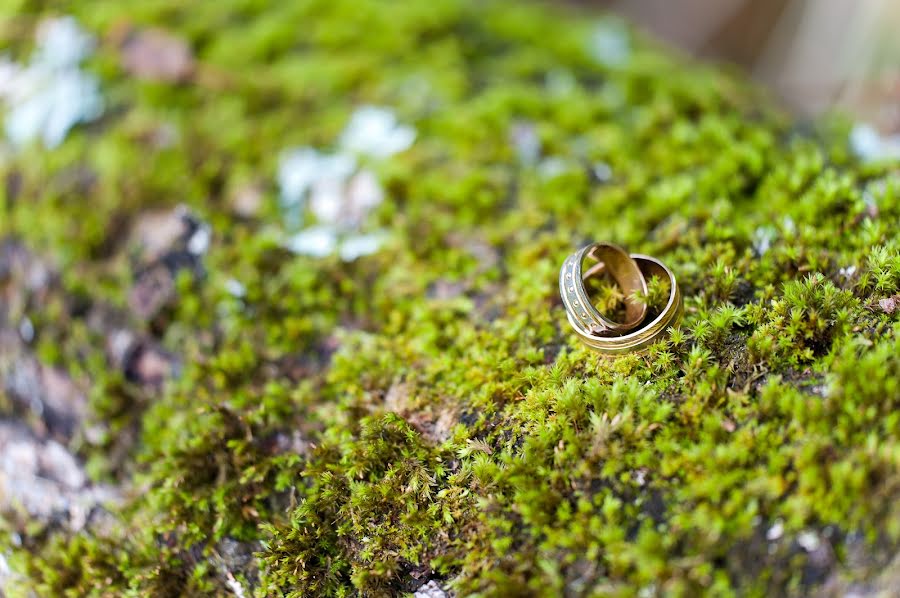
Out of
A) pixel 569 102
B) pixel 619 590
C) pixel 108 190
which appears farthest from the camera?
pixel 569 102

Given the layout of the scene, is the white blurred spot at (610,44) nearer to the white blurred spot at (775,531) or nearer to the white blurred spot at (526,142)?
the white blurred spot at (526,142)

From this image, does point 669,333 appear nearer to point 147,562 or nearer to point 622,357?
point 622,357

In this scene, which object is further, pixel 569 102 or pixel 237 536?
pixel 569 102

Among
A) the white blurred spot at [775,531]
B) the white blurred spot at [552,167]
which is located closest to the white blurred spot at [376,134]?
the white blurred spot at [552,167]

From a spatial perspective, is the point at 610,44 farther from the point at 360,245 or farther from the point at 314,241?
the point at 314,241

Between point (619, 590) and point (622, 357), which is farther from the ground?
point (622, 357)

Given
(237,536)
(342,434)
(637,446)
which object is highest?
(637,446)

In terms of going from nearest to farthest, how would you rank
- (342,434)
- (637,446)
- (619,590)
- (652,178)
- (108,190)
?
(619,590) < (637,446) < (342,434) < (652,178) < (108,190)

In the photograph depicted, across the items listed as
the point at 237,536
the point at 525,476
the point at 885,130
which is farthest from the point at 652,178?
the point at 237,536
